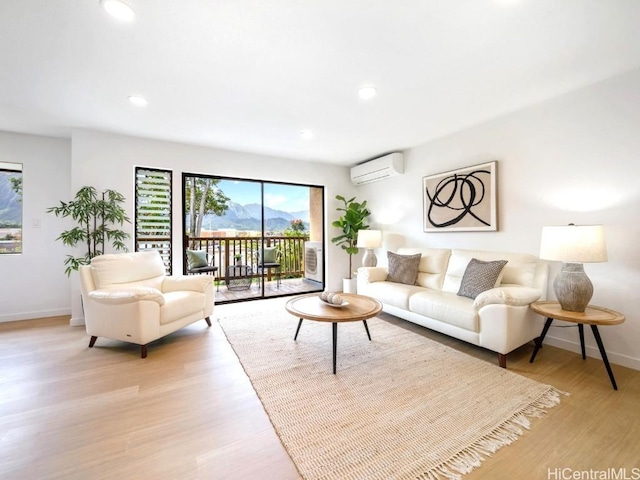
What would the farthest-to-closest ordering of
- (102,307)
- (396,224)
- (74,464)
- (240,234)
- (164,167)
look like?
1. (240,234)
2. (396,224)
3. (164,167)
4. (102,307)
5. (74,464)

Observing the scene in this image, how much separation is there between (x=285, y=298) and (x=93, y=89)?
349 centimetres

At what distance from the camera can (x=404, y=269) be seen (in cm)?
349

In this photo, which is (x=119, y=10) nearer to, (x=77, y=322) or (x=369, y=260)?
(x=77, y=322)

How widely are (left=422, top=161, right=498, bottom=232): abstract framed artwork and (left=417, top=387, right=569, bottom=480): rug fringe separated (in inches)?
75.4

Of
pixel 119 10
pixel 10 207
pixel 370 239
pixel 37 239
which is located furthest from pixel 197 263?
pixel 119 10

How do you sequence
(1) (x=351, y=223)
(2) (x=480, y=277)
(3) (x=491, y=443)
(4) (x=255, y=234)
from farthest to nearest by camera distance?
1. (4) (x=255, y=234)
2. (1) (x=351, y=223)
3. (2) (x=480, y=277)
4. (3) (x=491, y=443)

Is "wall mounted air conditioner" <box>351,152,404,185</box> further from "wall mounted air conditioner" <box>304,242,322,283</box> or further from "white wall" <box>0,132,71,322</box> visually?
"white wall" <box>0,132,71,322</box>

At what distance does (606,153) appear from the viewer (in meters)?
2.30

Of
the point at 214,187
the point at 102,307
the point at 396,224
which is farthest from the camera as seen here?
the point at 214,187

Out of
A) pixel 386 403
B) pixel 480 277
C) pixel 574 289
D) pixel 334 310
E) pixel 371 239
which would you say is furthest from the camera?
pixel 371 239

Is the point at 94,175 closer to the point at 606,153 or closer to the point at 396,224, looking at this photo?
the point at 396,224

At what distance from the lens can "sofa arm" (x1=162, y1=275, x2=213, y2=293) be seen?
10.1 ft

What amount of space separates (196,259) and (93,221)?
1.49 m

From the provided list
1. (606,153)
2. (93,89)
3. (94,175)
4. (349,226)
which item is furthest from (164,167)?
(606,153)
